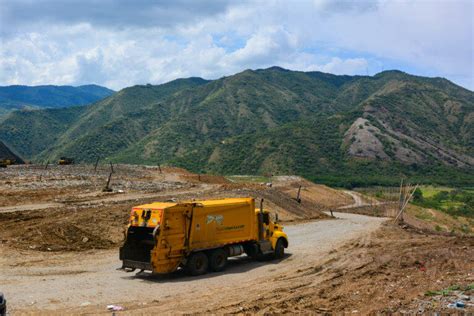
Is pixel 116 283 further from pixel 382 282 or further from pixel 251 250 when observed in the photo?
pixel 382 282

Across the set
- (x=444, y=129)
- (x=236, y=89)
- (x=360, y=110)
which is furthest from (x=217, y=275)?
(x=236, y=89)

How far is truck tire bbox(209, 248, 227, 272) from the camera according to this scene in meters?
19.2

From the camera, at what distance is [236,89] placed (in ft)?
628

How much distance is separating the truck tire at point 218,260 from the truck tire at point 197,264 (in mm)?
236

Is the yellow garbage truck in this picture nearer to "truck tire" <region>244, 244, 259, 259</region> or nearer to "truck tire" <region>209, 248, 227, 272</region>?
"truck tire" <region>209, 248, 227, 272</region>

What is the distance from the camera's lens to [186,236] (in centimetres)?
1836

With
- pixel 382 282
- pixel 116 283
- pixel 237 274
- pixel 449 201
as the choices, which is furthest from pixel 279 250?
pixel 449 201

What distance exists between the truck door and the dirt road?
63 cm

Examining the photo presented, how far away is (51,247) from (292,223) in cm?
1910

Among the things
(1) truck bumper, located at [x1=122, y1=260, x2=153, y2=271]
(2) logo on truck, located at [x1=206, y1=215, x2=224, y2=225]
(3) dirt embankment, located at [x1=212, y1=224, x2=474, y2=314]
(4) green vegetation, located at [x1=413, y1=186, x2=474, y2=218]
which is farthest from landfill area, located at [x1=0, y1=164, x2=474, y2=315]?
(4) green vegetation, located at [x1=413, y1=186, x2=474, y2=218]

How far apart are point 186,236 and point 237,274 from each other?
8.21 ft

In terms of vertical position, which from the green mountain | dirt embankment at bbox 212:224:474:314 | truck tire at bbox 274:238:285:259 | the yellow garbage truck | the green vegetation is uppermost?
the green mountain

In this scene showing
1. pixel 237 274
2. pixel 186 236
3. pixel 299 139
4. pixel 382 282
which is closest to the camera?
pixel 382 282

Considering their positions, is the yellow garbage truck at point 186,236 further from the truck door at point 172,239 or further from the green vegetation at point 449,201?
the green vegetation at point 449,201
